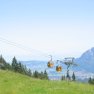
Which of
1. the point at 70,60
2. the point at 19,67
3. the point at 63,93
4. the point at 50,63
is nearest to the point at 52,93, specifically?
the point at 63,93

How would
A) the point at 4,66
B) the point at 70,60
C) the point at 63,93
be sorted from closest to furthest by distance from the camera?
the point at 63,93
the point at 70,60
the point at 4,66

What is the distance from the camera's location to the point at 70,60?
65500 millimetres

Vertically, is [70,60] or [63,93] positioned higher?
[70,60]

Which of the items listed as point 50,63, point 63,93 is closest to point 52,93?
point 63,93

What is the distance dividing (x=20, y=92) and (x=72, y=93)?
748cm

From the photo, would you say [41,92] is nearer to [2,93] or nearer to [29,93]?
[29,93]

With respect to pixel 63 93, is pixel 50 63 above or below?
above

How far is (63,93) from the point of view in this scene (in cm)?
4319

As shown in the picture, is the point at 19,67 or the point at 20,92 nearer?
the point at 20,92

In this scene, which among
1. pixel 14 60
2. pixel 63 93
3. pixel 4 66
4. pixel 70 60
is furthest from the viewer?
pixel 14 60

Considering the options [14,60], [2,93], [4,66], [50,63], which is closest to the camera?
[2,93]

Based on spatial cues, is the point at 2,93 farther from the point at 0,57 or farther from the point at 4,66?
the point at 0,57

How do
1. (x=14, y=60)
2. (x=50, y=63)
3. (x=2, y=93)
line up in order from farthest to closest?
(x=14, y=60), (x=50, y=63), (x=2, y=93)

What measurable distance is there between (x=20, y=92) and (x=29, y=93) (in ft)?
4.19
